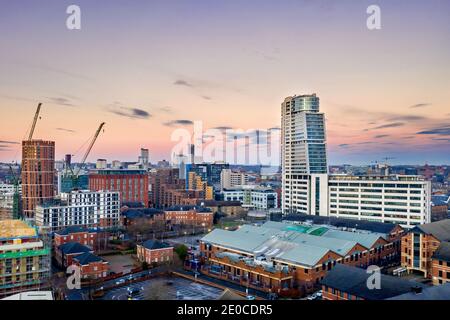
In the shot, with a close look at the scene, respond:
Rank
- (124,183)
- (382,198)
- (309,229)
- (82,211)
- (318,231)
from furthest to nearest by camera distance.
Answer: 1. (124,183)
2. (82,211)
3. (382,198)
4. (309,229)
5. (318,231)

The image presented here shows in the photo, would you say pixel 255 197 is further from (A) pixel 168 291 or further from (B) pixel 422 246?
(A) pixel 168 291

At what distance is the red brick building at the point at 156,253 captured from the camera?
9633 mm

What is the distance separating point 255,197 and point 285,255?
14.5 metres

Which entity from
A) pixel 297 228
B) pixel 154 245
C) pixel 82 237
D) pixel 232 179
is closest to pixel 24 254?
pixel 154 245

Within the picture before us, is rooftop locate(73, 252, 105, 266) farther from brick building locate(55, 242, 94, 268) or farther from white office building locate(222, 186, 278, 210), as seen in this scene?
white office building locate(222, 186, 278, 210)

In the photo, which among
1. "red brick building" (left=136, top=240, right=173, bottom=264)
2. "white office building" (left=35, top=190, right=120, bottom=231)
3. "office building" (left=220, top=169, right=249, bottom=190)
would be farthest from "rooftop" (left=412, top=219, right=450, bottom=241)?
"office building" (left=220, top=169, right=249, bottom=190)

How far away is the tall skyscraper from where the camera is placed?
52.8ft

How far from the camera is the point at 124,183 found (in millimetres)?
20266
